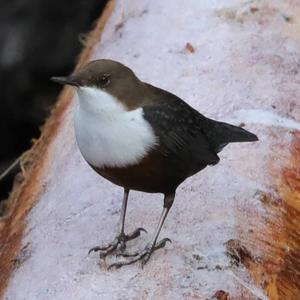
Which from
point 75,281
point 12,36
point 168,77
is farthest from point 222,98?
point 12,36

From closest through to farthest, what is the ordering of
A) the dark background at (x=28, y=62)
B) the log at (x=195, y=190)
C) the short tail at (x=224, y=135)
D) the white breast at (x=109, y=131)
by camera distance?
the white breast at (x=109, y=131)
the log at (x=195, y=190)
the short tail at (x=224, y=135)
the dark background at (x=28, y=62)

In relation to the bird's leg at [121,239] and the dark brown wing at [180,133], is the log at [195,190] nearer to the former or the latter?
the bird's leg at [121,239]

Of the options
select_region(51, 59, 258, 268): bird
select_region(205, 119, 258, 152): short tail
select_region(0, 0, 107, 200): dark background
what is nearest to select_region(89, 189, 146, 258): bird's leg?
select_region(51, 59, 258, 268): bird

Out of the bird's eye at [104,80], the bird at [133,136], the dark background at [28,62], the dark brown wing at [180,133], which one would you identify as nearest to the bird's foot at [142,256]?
the bird at [133,136]

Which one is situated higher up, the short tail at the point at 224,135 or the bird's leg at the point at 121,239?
the short tail at the point at 224,135

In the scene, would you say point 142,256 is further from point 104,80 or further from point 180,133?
point 104,80

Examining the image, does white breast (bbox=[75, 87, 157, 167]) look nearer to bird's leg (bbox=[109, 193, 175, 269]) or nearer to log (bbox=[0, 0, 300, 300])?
bird's leg (bbox=[109, 193, 175, 269])

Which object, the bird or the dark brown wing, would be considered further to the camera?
the dark brown wing
